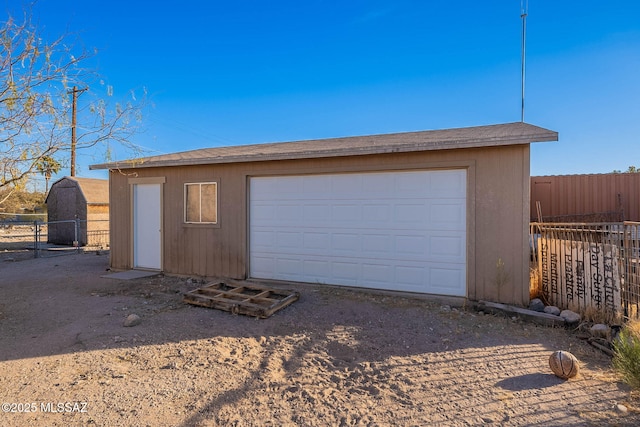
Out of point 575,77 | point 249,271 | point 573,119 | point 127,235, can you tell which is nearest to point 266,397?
point 249,271

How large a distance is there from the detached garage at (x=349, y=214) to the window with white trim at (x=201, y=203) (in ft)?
0.08

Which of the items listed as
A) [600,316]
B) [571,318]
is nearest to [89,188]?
[571,318]

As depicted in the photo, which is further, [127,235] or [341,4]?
[341,4]

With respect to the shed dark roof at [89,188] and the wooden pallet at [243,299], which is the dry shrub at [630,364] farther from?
the shed dark roof at [89,188]

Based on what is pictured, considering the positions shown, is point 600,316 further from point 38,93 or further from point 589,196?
point 589,196

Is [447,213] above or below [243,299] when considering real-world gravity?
above

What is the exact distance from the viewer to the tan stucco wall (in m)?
5.25

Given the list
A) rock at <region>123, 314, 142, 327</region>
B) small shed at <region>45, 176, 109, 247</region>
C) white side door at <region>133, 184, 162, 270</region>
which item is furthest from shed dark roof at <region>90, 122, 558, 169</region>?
small shed at <region>45, 176, 109, 247</region>

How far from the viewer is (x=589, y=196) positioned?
484 inches

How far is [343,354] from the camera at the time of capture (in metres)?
3.74

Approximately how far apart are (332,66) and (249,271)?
936cm

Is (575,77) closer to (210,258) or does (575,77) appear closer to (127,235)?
(210,258)

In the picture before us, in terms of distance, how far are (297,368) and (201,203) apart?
5.24 meters

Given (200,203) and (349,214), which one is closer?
(349,214)
